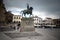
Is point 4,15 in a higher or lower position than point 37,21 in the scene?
higher

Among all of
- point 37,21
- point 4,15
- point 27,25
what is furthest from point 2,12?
point 37,21

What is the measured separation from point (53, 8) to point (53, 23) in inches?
13.5

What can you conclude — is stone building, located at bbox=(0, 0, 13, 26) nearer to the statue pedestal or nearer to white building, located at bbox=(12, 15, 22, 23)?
white building, located at bbox=(12, 15, 22, 23)

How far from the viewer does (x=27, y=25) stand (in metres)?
2.72

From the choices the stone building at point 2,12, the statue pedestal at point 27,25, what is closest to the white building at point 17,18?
the statue pedestal at point 27,25

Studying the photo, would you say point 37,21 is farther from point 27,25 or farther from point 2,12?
point 2,12

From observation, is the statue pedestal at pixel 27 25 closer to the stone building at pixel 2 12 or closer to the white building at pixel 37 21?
the white building at pixel 37 21

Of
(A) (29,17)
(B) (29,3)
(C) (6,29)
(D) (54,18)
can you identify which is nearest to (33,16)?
(A) (29,17)

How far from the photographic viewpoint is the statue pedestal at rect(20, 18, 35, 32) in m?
2.70

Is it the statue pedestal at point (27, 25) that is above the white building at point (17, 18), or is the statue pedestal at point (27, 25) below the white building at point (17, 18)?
below

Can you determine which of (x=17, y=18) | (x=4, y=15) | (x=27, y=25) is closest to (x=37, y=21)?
(x=27, y=25)

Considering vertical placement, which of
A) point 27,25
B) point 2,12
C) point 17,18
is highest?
point 2,12

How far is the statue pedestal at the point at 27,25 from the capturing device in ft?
8.85

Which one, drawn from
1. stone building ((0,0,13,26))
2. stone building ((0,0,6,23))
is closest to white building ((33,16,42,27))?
stone building ((0,0,13,26))
